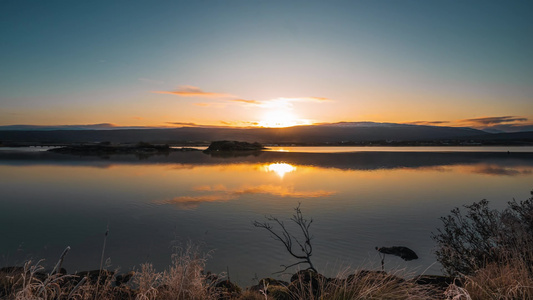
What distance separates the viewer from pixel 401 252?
817 centimetres

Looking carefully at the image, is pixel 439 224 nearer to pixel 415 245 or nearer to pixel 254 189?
pixel 415 245

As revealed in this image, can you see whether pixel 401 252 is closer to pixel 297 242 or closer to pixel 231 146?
pixel 297 242

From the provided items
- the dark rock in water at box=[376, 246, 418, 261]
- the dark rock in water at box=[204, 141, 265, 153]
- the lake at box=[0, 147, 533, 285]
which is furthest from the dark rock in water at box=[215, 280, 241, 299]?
the dark rock in water at box=[204, 141, 265, 153]

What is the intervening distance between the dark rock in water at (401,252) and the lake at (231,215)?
220 mm

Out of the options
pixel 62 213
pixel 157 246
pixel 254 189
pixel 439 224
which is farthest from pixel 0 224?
pixel 439 224

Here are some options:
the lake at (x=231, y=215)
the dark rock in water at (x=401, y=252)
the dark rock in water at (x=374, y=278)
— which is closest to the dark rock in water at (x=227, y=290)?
the lake at (x=231, y=215)

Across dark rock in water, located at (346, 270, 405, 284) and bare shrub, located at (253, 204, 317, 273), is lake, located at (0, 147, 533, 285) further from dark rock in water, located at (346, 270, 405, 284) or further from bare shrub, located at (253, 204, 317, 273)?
dark rock in water, located at (346, 270, 405, 284)

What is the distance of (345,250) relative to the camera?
8.52m

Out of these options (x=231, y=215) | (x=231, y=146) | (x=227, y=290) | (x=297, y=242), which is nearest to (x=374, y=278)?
(x=227, y=290)

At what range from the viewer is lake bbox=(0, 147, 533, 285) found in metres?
8.08

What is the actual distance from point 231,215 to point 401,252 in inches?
246

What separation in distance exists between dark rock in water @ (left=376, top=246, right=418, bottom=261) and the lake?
220mm

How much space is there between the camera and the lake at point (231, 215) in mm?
8077

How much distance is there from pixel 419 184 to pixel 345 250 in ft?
44.0
